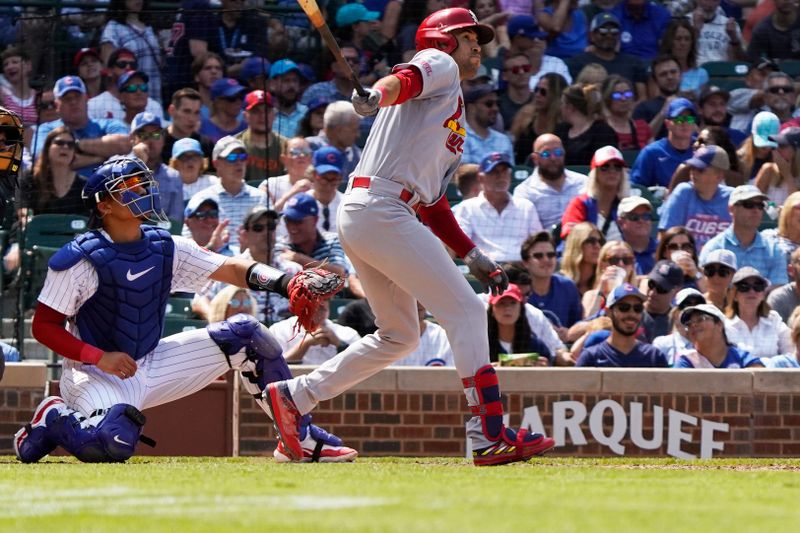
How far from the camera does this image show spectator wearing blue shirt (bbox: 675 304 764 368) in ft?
30.7

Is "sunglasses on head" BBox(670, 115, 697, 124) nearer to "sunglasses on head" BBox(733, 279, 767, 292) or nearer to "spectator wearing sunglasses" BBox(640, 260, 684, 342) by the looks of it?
"spectator wearing sunglasses" BBox(640, 260, 684, 342)

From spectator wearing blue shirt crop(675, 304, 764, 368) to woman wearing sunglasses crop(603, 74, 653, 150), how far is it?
3829 mm

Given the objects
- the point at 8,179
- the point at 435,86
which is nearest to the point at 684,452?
the point at 435,86

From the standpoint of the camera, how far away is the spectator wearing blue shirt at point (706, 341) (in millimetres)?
9352

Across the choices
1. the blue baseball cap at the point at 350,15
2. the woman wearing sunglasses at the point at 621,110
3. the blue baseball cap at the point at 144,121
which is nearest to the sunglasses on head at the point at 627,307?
the woman wearing sunglasses at the point at 621,110

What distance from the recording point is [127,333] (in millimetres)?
7137

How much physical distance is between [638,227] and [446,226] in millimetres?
4712

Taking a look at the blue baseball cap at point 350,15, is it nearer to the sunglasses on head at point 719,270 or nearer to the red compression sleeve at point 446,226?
the sunglasses on head at point 719,270

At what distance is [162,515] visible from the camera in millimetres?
4445

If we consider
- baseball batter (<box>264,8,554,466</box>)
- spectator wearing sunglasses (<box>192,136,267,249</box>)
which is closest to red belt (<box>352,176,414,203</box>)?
baseball batter (<box>264,8,554,466</box>)

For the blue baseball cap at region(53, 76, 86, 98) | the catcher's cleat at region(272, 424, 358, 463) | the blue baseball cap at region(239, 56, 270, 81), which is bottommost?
the catcher's cleat at region(272, 424, 358, 463)

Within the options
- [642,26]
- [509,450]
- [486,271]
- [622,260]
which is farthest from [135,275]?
[642,26]

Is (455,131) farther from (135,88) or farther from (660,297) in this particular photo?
(135,88)

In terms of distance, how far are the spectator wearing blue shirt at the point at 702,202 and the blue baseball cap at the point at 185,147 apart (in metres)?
3.66
